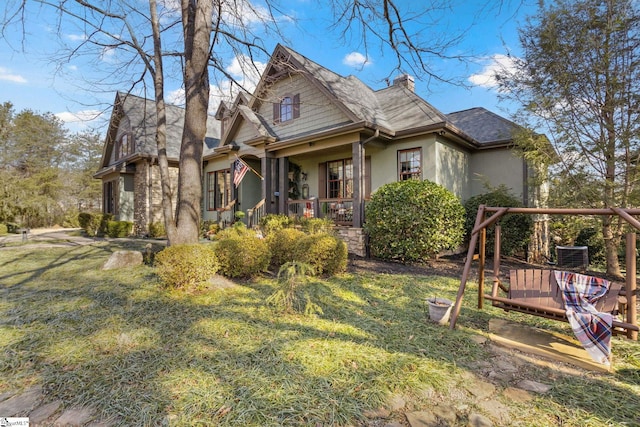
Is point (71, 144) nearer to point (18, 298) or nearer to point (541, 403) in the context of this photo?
point (18, 298)

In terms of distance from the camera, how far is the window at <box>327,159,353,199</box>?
39.2 ft

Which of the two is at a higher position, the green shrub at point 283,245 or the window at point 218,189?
the window at point 218,189

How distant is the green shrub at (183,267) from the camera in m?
4.96

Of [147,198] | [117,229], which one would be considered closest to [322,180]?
[147,198]

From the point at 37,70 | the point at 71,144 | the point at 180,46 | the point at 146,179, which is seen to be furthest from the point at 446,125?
the point at 71,144

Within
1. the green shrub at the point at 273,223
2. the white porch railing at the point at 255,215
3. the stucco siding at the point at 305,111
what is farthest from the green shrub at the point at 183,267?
the stucco siding at the point at 305,111

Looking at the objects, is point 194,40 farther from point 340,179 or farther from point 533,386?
point 533,386

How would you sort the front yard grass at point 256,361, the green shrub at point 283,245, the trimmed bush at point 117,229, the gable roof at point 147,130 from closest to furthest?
1. the front yard grass at point 256,361
2. the green shrub at point 283,245
3. the trimmed bush at point 117,229
4. the gable roof at point 147,130

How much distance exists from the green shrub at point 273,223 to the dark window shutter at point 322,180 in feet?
8.12

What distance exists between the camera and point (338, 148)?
11.2 metres

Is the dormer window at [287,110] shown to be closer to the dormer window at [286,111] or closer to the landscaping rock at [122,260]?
the dormer window at [286,111]

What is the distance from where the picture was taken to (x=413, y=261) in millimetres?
8266

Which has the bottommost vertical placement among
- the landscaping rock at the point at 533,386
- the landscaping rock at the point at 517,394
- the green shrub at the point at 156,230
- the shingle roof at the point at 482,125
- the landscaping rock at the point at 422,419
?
the landscaping rock at the point at 533,386

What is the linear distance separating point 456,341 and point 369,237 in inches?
226
